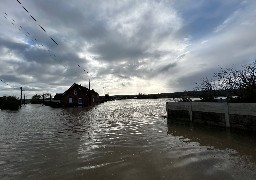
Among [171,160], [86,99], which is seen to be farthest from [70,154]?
[86,99]

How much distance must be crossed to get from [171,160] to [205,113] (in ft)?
32.8

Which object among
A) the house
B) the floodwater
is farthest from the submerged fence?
the house

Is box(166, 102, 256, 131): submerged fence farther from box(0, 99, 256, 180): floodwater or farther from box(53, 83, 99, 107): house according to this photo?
box(53, 83, 99, 107): house

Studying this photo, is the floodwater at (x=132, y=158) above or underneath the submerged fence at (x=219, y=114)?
underneath

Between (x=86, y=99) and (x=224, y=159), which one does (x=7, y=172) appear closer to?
(x=224, y=159)

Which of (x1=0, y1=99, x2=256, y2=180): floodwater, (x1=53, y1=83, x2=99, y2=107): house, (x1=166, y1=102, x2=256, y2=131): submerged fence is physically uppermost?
(x1=53, y1=83, x2=99, y2=107): house

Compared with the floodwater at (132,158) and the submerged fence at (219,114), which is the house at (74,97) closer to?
the submerged fence at (219,114)

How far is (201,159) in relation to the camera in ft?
25.9

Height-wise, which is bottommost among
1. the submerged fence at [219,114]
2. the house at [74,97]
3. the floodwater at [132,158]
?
the floodwater at [132,158]

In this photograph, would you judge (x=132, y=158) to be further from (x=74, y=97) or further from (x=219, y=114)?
(x=74, y=97)

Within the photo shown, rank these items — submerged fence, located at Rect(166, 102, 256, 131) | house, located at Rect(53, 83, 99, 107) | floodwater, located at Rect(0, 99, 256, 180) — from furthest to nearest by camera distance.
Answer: house, located at Rect(53, 83, 99, 107)
submerged fence, located at Rect(166, 102, 256, 131)
floodwater, located at Rect(0, 99, 256, 180)

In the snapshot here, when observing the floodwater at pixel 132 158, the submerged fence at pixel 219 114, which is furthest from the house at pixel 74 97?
the floodwater at pixel 132 158

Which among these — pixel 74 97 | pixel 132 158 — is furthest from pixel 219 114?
pixel 74 97

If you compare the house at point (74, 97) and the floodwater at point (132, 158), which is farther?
the house at point (74, 97)
